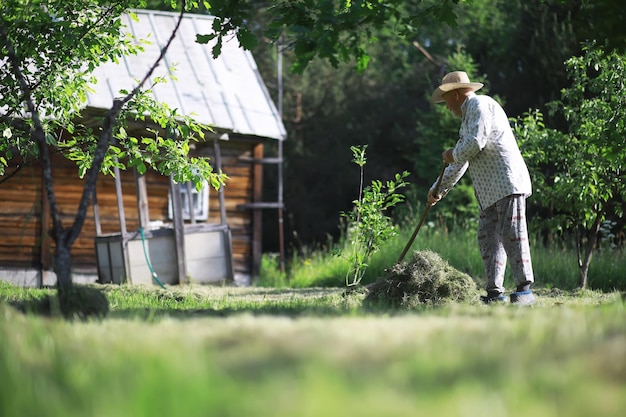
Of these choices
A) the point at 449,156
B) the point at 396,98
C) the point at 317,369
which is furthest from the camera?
the point at 396,98

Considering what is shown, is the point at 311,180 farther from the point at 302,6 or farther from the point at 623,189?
the point at 302,6

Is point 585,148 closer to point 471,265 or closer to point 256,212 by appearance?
point 471,265

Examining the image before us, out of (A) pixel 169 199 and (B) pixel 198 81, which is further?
(A) pixel 169 199

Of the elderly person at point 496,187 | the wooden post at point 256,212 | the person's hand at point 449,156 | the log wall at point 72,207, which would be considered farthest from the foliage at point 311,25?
the wooden post at point 256,212

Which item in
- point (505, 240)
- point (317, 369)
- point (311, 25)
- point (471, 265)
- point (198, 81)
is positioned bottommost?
point (471, 265)

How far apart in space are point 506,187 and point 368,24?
72.7 inches

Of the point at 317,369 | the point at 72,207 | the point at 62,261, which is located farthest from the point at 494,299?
the point at 72,207

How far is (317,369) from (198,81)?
11348 mm

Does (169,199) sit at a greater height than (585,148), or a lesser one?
lesser

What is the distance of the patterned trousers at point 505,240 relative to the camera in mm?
6270

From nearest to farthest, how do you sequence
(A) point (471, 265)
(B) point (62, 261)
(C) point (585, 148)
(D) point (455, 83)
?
(B) point (62, 261)
(D) point (455, 83)
(C) point (585, 148)
(A) point (471, 265)

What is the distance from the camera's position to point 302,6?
16.2 feet

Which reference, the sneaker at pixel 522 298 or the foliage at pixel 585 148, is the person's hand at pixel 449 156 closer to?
the sneaker at pixel 522 298

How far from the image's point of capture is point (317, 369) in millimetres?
2268
